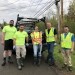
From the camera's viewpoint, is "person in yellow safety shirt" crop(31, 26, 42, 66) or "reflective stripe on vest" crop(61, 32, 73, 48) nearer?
"reflective stripe on vest" crop(61, 32, 73, 48)

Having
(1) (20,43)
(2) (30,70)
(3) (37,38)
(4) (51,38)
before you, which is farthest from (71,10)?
(2) (30,70)

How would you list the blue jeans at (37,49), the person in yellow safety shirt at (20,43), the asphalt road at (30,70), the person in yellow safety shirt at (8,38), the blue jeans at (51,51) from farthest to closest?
1. the blue jeans at (51,51)
2. the person in yellow safety shirt at (8,38)
3. the blue jeans at (37,49)
4. the person in yellow safety shirt at (20,43)
5. the asphalt road at (30,70)

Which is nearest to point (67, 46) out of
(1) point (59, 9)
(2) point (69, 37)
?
(2) point (69, 37)

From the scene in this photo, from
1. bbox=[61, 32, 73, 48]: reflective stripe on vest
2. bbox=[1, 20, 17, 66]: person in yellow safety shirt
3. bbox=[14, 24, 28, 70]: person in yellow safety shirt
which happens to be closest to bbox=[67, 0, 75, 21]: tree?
bbox=[1, 20, 17, 66]: person in yellow safety shirt

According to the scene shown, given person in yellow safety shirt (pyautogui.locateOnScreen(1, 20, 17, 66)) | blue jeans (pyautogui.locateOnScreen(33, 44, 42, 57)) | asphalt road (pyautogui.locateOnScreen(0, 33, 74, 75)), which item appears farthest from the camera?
person in yellow safety shirt (pyautogui.locateOnScreen(1, 20, 17, 66))

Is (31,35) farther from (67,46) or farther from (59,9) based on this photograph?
(59,9)

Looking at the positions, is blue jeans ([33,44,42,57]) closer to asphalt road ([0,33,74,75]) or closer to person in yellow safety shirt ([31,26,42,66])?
person in yellow safety shirt ([31,26,42,66])

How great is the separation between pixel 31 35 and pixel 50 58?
55.1 inches

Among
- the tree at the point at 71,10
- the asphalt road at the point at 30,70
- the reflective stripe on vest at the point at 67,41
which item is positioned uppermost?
the tree at the point at 71,10

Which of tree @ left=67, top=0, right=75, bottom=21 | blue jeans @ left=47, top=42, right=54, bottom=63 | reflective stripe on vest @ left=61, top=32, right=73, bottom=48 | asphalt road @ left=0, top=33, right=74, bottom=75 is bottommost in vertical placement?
asphalt road @ left=0, top=33, right=74, bottom=75

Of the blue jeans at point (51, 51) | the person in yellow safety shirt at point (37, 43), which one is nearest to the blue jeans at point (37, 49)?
the person in yellow safety shirt at point (37, 43)

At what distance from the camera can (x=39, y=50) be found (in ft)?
45.5

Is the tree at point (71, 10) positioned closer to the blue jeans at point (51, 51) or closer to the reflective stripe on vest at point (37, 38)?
the blue jeans at point (51, 51)

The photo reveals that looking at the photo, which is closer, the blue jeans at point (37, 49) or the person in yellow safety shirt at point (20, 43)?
the person in yellow safety shirt at point (20, 43)
